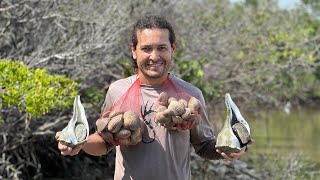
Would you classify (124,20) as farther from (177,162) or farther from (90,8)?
(177,162)

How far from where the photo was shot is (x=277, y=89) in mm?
12867

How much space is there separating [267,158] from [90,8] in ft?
11.7

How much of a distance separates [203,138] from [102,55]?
4.99 meters

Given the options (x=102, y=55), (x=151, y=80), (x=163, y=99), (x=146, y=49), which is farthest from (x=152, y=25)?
(x=102, y=55)

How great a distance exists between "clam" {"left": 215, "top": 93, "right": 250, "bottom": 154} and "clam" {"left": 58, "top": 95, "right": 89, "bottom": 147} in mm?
633

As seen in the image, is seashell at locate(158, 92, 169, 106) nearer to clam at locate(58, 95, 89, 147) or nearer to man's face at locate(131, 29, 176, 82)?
man's face at locate(131, 29, 176, 82)

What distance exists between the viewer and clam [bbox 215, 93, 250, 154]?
124 inches

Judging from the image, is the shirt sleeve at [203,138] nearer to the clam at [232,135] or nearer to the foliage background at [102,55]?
the clam at [232,135]

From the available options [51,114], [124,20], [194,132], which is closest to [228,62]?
[124,20]

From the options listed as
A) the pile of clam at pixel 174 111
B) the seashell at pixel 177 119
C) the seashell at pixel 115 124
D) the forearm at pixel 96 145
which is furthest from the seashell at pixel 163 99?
the forearm at pixel 96 145

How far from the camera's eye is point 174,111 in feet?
10.8

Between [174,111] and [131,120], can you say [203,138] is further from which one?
[131,120]

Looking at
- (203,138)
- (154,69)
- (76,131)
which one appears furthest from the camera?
(203,138)

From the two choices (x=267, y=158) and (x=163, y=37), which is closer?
(x=163, y=37)
